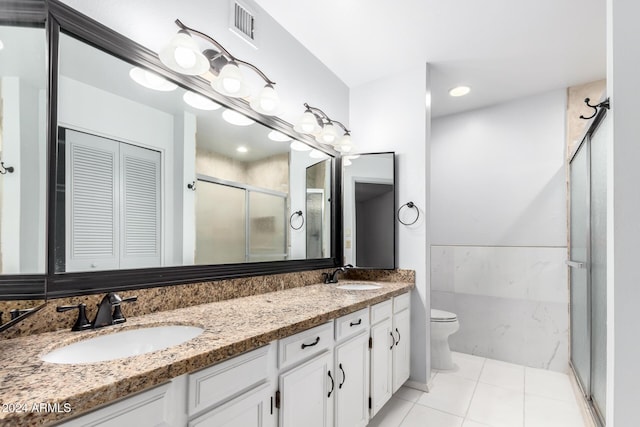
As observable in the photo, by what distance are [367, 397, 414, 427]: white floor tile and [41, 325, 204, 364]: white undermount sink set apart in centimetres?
141

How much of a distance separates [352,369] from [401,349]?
73 centimetres

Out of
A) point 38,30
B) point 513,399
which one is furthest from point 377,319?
point 38,30

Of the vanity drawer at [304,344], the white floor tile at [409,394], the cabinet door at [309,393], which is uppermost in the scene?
the vanity drawer at [304,344]

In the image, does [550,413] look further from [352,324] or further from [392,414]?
[352,324]

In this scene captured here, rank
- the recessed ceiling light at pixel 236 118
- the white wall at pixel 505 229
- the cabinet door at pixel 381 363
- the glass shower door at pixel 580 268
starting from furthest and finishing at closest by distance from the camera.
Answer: the white wall at pixel 505 229
the glass shower door at pixel 580 268
the cabinet door at pixel 381 363
the recessed ceiling light at pixel 236 118

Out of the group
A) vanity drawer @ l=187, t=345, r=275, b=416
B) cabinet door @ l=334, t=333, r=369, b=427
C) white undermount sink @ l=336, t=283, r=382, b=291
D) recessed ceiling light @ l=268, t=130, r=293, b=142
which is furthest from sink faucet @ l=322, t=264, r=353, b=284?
vanity drawer @ l=187, t=345, r=275, b=416

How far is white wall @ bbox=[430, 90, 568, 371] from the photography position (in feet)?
9.19

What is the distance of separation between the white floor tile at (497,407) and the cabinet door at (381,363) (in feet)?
2.01

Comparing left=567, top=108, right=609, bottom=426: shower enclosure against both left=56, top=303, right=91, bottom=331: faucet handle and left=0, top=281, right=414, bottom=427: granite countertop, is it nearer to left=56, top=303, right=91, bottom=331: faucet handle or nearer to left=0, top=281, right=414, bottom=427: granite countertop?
left=0, top=281, right=414, bottom=427: granite countertop

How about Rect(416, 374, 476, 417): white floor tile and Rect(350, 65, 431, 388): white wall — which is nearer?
Rect(416, 374, 476, 417): white floor tile

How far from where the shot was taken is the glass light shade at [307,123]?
2.12 meters

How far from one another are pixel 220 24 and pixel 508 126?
2.75 m

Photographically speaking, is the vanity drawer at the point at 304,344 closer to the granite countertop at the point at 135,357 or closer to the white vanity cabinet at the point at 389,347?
the granite countertop at the point at 135,357

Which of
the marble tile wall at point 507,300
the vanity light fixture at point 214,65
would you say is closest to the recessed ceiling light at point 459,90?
the marble tile wall at point 507,300
